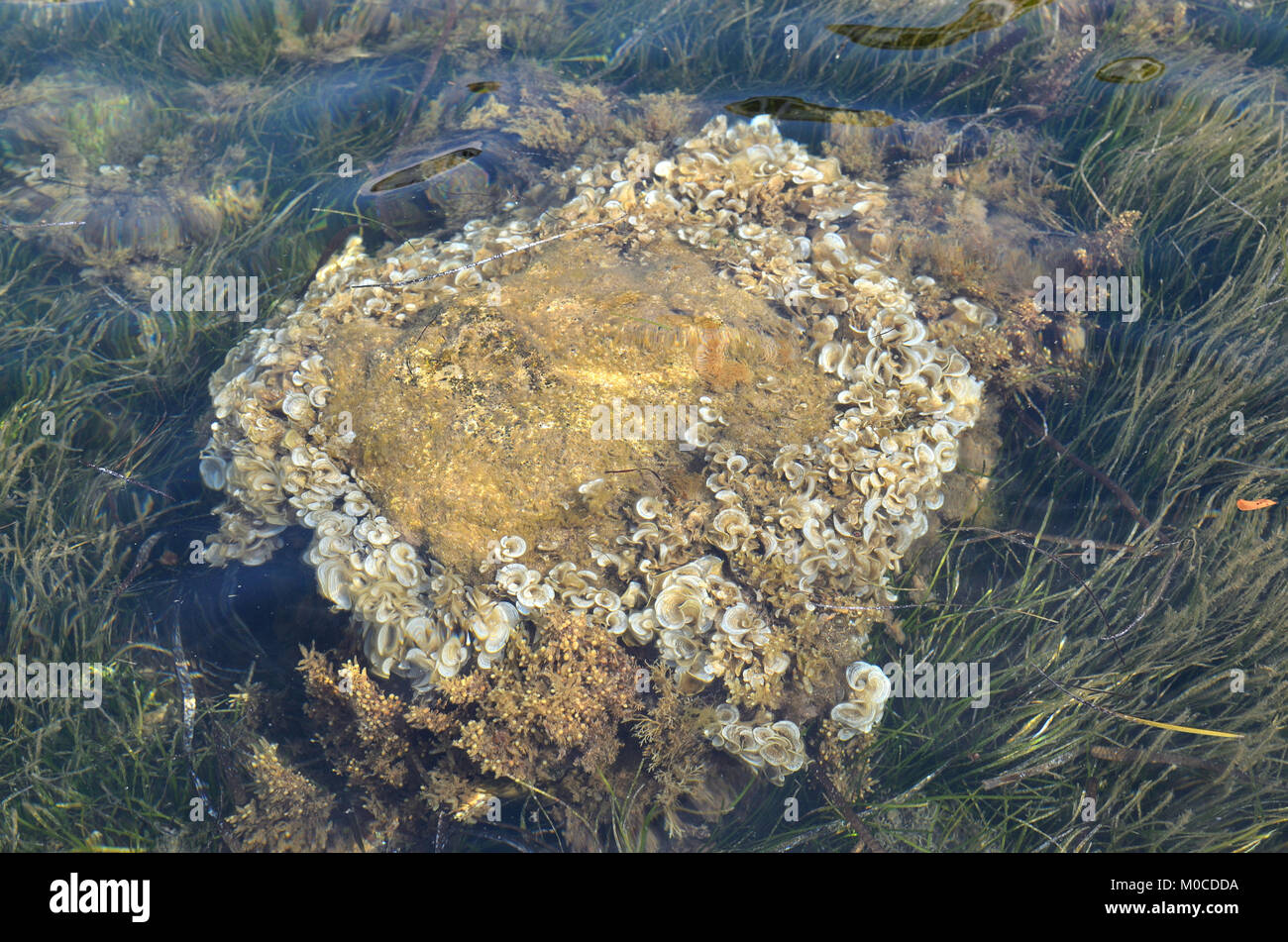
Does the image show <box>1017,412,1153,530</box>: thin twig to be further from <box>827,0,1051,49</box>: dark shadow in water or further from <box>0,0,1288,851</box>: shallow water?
<box>827,0,1051,49</box>: dark shadow in water

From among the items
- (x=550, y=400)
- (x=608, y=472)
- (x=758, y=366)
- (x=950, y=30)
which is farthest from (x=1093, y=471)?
(x=950, y=30)

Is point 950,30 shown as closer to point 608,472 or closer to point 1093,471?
point 1093,471

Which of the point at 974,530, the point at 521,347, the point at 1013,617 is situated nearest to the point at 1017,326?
the point at 974,530

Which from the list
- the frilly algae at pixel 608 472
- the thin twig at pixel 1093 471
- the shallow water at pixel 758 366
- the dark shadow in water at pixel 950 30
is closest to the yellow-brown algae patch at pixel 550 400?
the frilly algae at pixel 608 472

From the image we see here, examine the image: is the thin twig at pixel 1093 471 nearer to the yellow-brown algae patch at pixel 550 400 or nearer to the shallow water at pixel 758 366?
the shallow water at pixel 758 366

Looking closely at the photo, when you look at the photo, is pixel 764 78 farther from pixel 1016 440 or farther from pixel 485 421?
pixel 485 421
